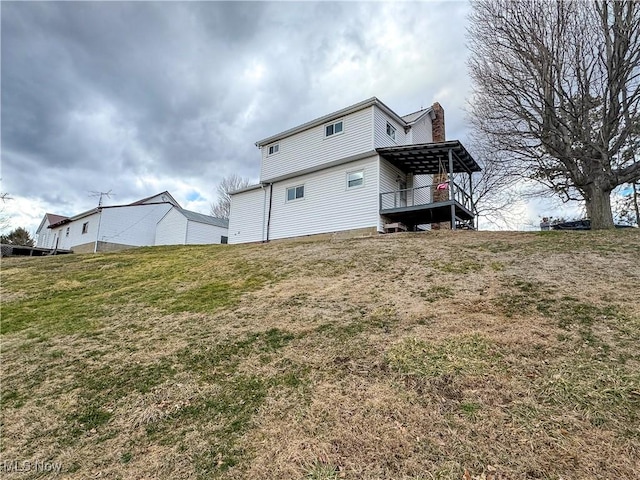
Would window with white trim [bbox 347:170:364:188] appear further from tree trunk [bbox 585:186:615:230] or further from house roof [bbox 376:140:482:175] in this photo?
tree trunk [bbox 585:186:615:230]

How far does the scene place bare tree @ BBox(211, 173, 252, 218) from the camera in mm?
40906

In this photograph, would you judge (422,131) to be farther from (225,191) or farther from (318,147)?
(225,191)

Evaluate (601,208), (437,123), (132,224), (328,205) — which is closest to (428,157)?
(328,205)

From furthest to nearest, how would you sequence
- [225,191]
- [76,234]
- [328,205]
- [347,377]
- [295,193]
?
[225,191]
[76,234]
[295,193]
[328,205]
[347,377]

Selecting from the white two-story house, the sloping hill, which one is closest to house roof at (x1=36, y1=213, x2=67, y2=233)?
the white two-story house

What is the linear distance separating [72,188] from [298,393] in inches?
1458

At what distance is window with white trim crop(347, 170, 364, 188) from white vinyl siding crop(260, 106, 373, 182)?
34.3 inches

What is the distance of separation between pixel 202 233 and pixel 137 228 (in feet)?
19.5

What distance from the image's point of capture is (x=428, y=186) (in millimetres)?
13117

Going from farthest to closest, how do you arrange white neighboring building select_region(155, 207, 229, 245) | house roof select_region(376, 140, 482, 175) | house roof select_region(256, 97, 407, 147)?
white neighboring building select_region(155, 207, 229, 245), house roof select_region(256, 97, 407, 147), house roof select_region(376, 140, 482, 175)

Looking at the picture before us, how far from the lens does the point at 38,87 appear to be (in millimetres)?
15789

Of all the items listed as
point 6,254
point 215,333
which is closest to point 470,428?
point 215,333

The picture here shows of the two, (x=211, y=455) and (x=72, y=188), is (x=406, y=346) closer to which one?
(x=211, y=455)

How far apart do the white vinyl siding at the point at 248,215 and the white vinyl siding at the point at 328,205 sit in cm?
86
